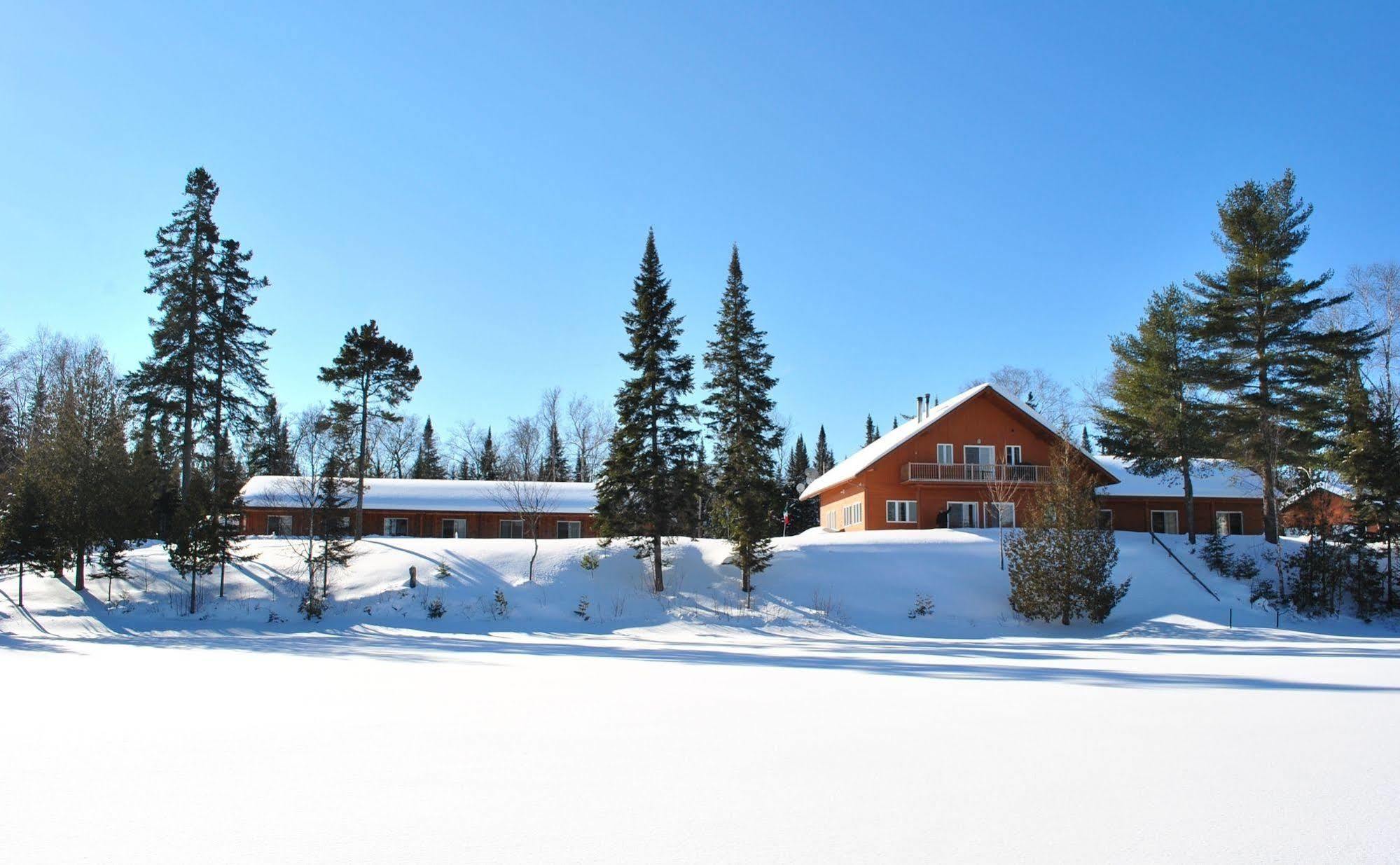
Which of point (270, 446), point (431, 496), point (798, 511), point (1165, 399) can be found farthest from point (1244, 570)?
point (270, 446)

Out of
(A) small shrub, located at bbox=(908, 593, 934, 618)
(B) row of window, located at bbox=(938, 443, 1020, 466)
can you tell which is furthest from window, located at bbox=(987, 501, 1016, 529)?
(A) small shrub, located at bbox=(908, 593, 934, 618)

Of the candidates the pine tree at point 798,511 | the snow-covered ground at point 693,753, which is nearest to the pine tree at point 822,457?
the pine tree at point 798,511

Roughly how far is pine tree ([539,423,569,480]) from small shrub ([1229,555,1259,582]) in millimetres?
47808

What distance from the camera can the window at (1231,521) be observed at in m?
41.0

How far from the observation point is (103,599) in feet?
96.1

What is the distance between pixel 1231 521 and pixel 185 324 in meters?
48.2

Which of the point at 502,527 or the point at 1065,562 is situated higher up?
the point at 502,527

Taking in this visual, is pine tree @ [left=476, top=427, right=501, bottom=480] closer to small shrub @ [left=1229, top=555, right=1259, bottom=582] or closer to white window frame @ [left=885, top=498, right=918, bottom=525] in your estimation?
white window frame @ [left=885, top=498, right=918, bottom=525]

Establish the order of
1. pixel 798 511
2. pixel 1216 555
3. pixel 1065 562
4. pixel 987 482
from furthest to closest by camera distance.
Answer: pixel 798 511, pixel 987 482, pixel 1216 555, pixel 1065 562

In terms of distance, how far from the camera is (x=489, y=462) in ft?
236

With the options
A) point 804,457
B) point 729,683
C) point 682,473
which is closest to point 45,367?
point 682,473

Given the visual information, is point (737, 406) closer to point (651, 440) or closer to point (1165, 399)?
point (651, 440)

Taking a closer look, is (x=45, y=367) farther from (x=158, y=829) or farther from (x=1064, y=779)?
(x=1064, y=779)

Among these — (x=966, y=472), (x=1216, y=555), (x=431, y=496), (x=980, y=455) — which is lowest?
(x=1216, y=555)
